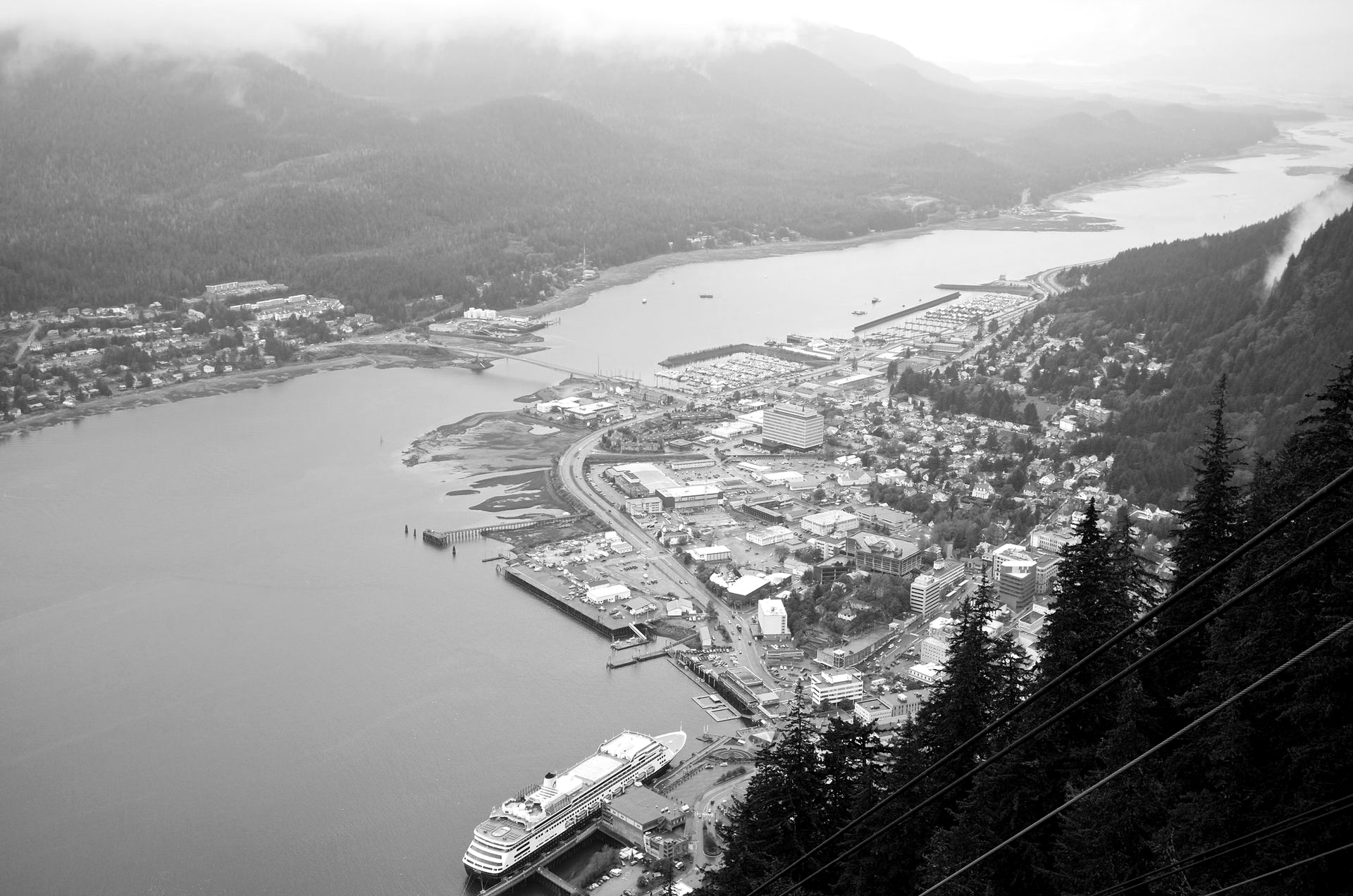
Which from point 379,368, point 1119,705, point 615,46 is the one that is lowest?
point 379,368

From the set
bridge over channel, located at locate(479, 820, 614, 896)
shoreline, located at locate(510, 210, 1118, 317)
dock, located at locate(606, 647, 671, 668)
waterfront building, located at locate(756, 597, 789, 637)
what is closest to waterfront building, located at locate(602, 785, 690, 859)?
bridge over channel, located at locate(479, 820, 614, 896)

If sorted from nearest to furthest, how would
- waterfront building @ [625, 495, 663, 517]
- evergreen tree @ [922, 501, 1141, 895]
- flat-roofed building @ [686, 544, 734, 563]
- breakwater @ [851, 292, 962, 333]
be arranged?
evergreen tree @ [922, 501, 1141, 895], flat-roofed building @ [686, 544, 734, 563], waterfront building @ [625, 495, 663, 517], breakwater @ [851, 292, 962, 333]

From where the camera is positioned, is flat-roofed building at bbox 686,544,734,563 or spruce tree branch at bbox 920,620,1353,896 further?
flat-roofed building at bbox 686,544,734,563

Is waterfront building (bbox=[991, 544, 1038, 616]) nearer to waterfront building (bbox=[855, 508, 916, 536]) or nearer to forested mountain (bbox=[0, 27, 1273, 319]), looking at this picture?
waterfront building (bbox=[855, 508, 916, 536])

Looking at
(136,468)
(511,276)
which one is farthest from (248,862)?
(511,276)

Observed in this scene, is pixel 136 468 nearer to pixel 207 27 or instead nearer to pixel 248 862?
pixel 248 862

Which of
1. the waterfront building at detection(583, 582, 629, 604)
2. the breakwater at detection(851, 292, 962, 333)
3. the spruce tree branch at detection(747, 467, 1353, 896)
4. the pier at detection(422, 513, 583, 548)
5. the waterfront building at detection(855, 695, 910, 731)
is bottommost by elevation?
the pier at detection(422, 513, 583, 548)
